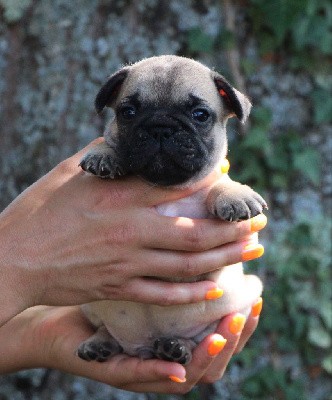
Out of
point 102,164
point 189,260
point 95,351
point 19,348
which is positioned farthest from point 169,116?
point 19,348

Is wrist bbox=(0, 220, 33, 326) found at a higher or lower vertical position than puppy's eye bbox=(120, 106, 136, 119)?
lower

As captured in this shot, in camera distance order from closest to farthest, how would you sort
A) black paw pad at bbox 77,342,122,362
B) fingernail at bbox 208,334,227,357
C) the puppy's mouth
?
1. the puppy's mouth
2. fingernail at bbox 208,334,227,357
3. black paw pad at bbox 77,342,122,362

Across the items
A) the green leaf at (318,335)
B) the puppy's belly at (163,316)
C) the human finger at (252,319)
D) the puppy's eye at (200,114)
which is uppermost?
the puppy's eye at (200,114)

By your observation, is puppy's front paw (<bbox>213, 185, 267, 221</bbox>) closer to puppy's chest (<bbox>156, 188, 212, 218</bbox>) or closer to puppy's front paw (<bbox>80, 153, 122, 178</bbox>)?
puppy's chest (<bbox>156, 188, 212, 218</bbox>)

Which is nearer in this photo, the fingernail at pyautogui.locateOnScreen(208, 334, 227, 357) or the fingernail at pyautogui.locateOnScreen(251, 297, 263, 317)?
the fingernail at pyautogui.locateOnScreen(208, 334, 227, 357)

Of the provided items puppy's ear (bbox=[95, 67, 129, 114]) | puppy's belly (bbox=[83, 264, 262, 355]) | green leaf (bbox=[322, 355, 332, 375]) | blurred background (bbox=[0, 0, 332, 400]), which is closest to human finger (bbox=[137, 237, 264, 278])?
puppy's belly (bbox=[83, 264, 262, 355])

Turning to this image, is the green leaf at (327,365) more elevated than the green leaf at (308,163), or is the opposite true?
the green leaf at (308,163)

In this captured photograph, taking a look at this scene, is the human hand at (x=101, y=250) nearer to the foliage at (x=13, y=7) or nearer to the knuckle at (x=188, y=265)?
the knuckle at (x=188, y=265)

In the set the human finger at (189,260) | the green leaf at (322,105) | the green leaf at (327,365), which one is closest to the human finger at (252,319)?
the human finger at (189,260)

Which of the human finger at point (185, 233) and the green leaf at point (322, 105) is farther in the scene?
the green leaf at point (322, 105)
